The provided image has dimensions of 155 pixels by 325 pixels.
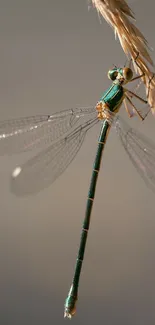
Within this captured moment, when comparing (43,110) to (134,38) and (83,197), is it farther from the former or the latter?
(134,38)

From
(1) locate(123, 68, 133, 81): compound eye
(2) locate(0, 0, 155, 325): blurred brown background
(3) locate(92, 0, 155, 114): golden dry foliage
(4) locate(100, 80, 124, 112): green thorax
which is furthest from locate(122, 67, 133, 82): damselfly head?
(2) locate(0, 0, 155, 325): blurred brown background

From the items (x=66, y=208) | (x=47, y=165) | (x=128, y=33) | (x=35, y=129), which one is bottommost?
(x=66, y=208)

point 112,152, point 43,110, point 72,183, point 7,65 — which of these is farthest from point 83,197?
point 7,65

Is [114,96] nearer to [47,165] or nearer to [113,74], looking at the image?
[113,74]

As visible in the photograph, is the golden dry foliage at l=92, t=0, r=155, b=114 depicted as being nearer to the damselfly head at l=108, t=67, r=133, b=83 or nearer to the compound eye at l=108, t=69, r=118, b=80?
the damselfly head at l=108, t=67, r=133, b=83

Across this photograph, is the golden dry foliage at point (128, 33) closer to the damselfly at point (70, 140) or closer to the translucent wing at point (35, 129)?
the damselfly at point (70, 140)

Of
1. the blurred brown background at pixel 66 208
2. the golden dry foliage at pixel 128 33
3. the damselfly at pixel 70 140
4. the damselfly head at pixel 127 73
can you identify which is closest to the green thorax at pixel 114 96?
the damselfly at pixel 70 140

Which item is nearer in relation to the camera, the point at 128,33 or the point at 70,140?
the point at 128,33

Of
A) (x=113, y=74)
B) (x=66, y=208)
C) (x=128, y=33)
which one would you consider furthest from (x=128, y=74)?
(x=66, y=208)
